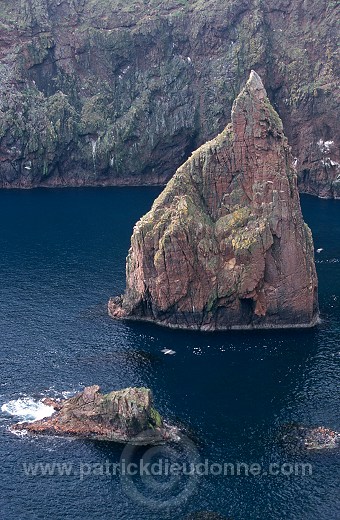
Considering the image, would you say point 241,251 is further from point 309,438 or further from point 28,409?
point 28,409

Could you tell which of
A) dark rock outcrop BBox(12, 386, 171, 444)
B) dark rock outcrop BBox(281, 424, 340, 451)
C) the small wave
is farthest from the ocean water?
dark rock outcrop BBox(12, 386, 171, 444)

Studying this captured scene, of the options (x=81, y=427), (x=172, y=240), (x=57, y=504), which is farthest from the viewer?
(x=172, y=240)

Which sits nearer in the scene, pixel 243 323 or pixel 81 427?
pixel 81 427

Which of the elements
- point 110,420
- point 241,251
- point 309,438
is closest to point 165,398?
point 110,420

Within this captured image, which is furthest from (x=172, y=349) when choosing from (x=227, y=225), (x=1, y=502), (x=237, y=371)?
(x=1, y=502)

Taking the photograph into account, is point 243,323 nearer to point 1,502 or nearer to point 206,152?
point 206,152

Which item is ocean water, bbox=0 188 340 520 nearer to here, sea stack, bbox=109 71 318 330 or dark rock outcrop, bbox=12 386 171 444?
dark rock outcrop, bbox=12 386 171 444

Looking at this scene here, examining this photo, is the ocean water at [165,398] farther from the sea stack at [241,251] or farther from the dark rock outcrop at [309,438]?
the sea stack at [241,251]
